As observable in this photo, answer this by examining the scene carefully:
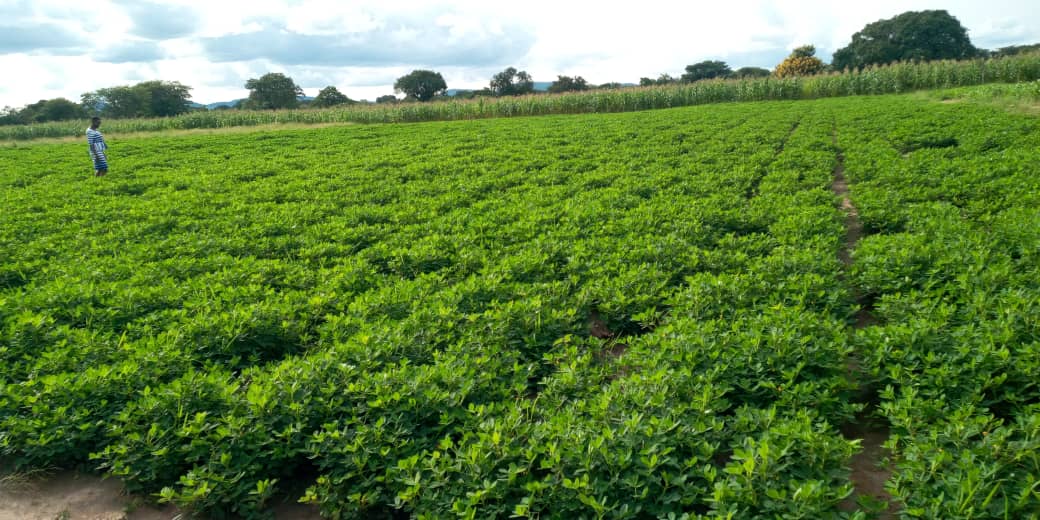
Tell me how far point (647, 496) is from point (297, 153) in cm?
2182

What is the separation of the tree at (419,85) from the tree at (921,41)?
235ft

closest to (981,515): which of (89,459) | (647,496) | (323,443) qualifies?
(647,496)

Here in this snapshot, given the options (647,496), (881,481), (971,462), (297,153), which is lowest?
(881,481)

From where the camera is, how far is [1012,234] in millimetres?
7555

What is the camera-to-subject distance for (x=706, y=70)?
11238 centimetres

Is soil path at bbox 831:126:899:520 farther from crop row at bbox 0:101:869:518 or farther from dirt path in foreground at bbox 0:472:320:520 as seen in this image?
dirt path in foreground at bbox 0:472:320:520

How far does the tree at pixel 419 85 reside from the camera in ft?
350

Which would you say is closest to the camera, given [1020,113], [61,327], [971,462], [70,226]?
[971,462]

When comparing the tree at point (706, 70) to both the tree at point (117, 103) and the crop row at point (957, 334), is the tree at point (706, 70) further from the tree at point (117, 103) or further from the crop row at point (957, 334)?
the crop row at point (957, 334)

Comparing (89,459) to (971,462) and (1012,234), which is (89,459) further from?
(1012,234)

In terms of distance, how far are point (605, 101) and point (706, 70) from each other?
79.5 metres

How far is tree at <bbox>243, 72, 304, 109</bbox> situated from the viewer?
313 feet

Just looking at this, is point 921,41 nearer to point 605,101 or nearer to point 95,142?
point 605,101

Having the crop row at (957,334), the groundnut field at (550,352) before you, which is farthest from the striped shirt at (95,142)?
the crop row at (957,334)
